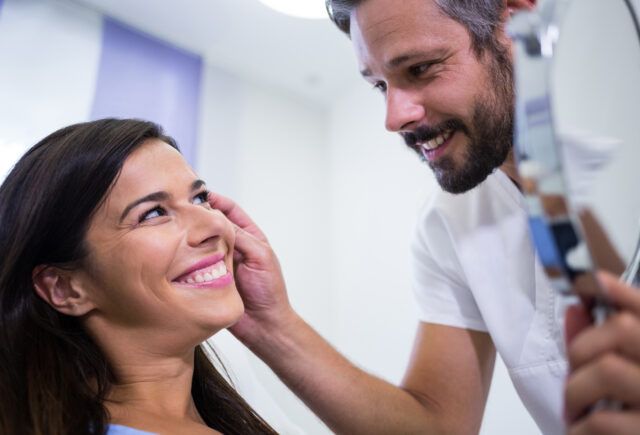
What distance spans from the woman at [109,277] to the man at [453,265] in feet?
0.48

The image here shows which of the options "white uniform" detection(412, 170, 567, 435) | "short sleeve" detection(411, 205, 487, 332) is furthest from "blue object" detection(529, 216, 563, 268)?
"short sleeve" detection(411, 205, 487, 332)

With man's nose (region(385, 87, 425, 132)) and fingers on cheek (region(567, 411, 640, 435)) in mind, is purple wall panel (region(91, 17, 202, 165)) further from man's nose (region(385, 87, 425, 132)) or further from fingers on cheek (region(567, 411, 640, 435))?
fingers on cheek (region(567, 411, 640, 435))

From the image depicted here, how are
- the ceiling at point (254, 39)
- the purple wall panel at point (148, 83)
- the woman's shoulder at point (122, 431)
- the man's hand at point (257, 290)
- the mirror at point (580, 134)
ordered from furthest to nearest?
the ceiling at point (254, 39)
the purple wall panel at point (148, 83)
the man's hand at point (257, 290)
the woman's shoulder at point (122, 431)
the mirror at point (580, 134)

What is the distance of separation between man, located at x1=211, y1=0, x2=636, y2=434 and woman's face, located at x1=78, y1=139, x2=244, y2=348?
126 millimetres

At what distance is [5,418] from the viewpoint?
66 cm

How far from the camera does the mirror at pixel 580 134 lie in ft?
0.89

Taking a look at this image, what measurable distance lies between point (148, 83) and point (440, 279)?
132 centimetres

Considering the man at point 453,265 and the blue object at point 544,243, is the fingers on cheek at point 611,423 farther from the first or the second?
the man at point 453,265

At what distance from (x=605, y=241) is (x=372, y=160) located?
70.8 inches

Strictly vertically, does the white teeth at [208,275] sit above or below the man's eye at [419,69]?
below

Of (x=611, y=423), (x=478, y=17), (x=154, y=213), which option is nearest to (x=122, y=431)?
(x=154, y=213)

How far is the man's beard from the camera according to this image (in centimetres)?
85

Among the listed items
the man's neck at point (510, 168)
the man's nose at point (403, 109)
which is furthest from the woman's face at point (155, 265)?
the man's neck at point (510, 168)

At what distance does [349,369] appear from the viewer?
92 cm
